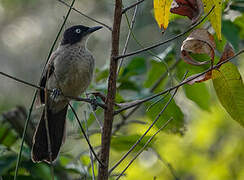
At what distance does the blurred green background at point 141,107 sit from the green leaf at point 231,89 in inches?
13.1

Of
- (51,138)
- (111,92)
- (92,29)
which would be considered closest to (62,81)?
(51,138)

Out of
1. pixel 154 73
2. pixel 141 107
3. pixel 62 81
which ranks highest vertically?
pixel 141 107

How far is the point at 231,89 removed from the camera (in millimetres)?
2498

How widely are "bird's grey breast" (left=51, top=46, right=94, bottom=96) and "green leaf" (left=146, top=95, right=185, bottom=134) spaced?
1086mm

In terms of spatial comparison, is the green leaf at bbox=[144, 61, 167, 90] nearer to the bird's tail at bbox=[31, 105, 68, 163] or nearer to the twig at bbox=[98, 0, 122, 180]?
the bird's tail at bbox=[31, 105, 68, 163]

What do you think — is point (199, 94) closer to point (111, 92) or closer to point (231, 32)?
point (231, 32)

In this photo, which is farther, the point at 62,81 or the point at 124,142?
the point at 62,81

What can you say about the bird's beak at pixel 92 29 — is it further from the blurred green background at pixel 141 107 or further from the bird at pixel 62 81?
the blurred green background at pixel 141 107

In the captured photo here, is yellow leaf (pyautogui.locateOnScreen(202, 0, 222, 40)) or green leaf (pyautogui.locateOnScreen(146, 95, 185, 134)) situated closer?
yellow leaf (pyautogui.locateOnScreen(202, 0, 222, 40))

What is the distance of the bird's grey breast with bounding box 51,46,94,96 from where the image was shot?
174 inches

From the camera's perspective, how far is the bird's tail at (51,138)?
3.73 meters

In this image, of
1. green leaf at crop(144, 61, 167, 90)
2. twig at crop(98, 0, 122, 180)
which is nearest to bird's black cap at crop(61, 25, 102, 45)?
green leaf at crop(144, 61, 167, 90)

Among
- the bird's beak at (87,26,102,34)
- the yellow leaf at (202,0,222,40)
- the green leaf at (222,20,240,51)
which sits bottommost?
the yellow leaf at (202,0,222,40)

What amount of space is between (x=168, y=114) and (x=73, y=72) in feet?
4.53
